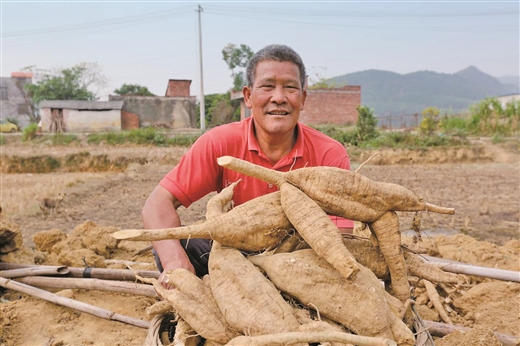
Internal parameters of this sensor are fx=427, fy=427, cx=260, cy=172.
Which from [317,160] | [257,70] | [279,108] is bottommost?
[317,160]

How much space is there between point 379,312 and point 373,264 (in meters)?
0.40

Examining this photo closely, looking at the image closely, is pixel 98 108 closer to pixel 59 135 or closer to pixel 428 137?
pixel 59 135

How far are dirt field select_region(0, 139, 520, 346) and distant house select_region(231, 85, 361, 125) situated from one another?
13028 millimetres

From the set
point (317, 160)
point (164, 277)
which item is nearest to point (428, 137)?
point (317, 160)

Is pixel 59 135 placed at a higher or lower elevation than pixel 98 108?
lower

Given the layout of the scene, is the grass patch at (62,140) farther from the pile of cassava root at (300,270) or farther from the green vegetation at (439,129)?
the pile of cassava root at (300,270)

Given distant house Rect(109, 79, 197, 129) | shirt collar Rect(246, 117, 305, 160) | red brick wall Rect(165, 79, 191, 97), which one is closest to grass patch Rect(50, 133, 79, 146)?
distant house Rect(109, 79, 197, 129)

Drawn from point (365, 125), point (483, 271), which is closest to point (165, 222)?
point (483, 271)

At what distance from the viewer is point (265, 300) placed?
5.40ft

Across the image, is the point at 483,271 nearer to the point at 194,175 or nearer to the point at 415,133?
the point at 194,175

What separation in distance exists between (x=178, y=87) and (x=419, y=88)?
6435 inches

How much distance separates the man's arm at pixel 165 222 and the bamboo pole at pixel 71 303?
0.72 meters

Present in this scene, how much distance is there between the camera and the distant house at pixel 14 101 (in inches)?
1756

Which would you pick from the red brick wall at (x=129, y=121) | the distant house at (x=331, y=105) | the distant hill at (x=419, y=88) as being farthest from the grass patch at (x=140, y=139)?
the distant hill at (x=419, y=88)
